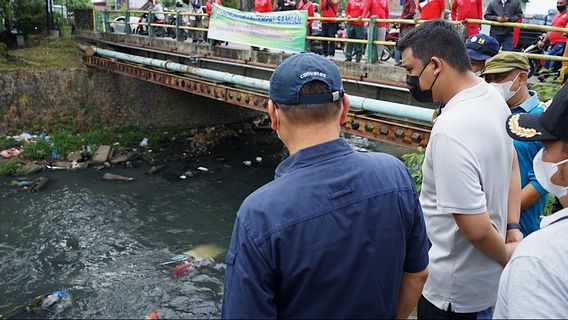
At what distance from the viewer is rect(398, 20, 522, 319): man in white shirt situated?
178 cm

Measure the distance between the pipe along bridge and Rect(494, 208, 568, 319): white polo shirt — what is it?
3836 mm

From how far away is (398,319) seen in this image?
161 centimetres

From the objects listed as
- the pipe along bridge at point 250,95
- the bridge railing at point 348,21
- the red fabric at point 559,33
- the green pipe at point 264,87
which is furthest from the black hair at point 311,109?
the red fabric at point 559,33

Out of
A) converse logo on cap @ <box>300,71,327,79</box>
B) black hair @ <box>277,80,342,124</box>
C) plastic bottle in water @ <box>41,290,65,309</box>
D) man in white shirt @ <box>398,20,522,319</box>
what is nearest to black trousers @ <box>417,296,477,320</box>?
man in white shirt @ <box>398,20,522,319</box>

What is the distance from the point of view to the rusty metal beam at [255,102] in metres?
5.48

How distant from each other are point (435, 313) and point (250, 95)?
6.41 m

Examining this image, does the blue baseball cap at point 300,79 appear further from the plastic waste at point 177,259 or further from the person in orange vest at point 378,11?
the person in orange vest at point 378,11

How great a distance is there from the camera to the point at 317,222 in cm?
127

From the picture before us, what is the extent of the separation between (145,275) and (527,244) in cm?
666

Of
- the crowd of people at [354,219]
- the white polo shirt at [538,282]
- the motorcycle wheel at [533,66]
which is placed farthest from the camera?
the motorcycle wheel at [533,66]

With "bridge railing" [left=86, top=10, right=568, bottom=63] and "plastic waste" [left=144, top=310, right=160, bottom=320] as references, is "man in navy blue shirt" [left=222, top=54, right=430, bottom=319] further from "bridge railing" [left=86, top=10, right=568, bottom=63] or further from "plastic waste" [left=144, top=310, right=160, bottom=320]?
"plastic waste" [left=144, top=310, right=160, bottom=320]

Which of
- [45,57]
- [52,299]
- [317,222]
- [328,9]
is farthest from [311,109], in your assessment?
[45,57]

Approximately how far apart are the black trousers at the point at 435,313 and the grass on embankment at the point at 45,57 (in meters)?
14.8

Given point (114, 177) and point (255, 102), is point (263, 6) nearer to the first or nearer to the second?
point (255, 102)
